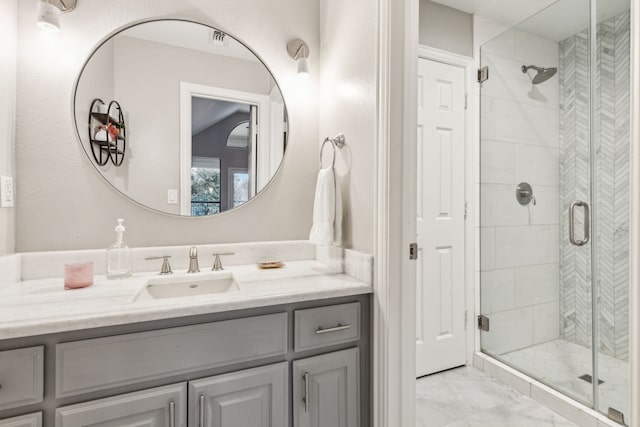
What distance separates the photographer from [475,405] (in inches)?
71.0

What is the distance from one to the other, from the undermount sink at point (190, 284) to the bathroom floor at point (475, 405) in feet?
4.00

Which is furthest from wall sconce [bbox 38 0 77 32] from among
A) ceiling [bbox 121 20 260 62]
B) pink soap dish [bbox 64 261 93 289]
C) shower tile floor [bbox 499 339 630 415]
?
shower tile floor [bbox 499 339 630 415]

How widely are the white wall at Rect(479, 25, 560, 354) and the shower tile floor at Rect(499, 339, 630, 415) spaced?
0.33 feet

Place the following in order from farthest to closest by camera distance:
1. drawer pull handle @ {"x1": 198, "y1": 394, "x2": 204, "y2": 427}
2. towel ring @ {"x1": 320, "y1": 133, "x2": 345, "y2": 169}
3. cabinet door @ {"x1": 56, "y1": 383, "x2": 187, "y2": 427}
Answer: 1. towel ring @ {"x1": 320, "y1": 133, "x2": 345, "y2": 169}
2. drawer pull handle @ {"x1": 198, "y1": 394, "x2": 204, "y2": 427}
3. cabinet door @ {"x1": 56, "y1": 383, "x2": 187, "y2": 427}

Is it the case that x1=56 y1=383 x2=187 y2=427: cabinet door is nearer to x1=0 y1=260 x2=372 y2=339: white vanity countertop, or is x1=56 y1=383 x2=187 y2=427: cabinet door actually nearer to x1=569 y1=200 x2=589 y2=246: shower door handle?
x1=0 y1=260 x2=372 y2=339: white vanity countertop

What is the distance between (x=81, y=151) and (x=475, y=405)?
234cm

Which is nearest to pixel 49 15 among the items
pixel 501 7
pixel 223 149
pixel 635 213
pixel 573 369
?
pixel 223 149

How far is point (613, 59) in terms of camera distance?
2000mm

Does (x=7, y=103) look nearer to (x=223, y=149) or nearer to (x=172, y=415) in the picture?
(x=223, y=149)

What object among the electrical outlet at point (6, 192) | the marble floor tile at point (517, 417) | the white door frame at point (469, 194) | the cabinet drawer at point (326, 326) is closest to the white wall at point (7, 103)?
the electrical outlet at point (6, 192)

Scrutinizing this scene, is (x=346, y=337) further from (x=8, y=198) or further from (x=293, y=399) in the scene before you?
(x=8, y=198)

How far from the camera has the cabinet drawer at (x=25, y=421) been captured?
2.67ft

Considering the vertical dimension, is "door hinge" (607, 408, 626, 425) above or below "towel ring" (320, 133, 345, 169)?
below

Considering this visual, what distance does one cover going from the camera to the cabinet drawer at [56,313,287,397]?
34.3 inches
